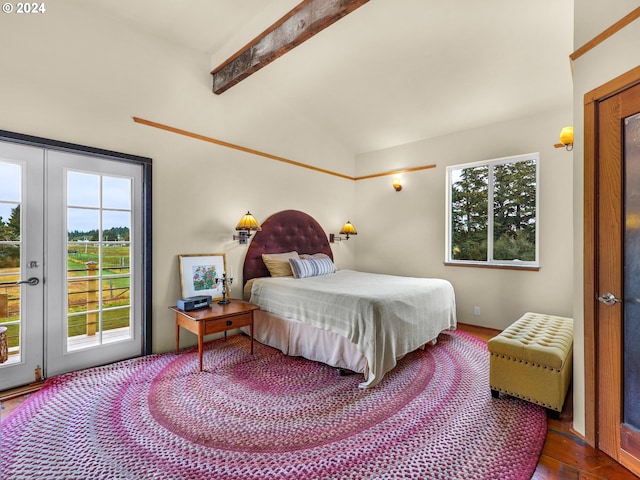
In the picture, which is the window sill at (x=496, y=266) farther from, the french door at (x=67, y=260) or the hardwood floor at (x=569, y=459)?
the french door at (x=67, y=260)

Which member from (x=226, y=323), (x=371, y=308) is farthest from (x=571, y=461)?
(x=226, y=323)

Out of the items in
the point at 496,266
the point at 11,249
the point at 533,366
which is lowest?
the point at 533,366

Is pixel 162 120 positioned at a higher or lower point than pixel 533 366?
higher

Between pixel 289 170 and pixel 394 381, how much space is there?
3153 mm

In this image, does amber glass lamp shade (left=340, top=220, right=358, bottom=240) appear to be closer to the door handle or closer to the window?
the window

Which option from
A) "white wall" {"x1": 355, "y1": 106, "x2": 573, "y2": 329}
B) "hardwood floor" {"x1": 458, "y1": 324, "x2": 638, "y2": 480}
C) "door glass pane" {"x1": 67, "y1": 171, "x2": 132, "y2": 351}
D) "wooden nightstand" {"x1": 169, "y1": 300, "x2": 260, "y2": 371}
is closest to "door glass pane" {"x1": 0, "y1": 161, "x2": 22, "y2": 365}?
"door glass pane" {"x1": 67, "y1": 171, "x2": 132, "y2": 351}

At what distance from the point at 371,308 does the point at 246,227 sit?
1952 mm

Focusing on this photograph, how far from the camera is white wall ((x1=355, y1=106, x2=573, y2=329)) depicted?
3.58 metres

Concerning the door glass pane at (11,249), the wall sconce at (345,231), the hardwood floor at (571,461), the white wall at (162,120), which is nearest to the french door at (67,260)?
the door glass pane at (11,249)

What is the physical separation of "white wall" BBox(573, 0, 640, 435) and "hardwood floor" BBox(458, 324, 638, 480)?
0.11m

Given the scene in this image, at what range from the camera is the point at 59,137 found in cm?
259

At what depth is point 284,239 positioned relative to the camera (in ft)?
14.4

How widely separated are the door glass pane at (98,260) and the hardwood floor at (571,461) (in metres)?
3.45

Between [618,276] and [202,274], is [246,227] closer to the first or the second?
[202,274]
